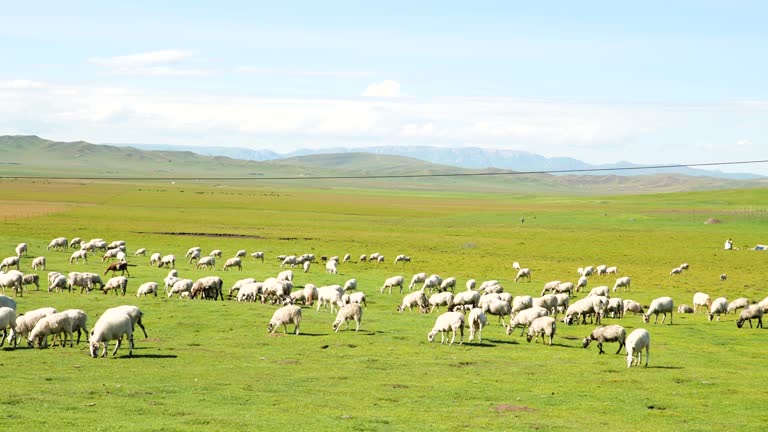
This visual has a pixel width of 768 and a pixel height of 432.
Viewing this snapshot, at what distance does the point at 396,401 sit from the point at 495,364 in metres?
6.25

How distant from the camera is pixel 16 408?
19094mm

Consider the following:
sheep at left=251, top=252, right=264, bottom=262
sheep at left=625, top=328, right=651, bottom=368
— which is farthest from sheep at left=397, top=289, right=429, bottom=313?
sheep at left=251, top=252, right=264, bottom=262

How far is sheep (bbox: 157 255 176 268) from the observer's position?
5456cm

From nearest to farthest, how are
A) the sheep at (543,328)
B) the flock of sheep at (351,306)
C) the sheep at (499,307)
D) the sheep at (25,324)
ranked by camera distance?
the flock of sheep at (351,306)
the sheep at (25,324)
the sheep at (543,328)
the sheep at (499,307)

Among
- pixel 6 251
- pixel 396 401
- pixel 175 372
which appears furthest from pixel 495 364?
pixel 6 251

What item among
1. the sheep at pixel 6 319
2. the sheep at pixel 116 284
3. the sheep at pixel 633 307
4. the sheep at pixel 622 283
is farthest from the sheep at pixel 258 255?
the sheep at pixel 6 319

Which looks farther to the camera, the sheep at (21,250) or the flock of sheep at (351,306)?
the sheep at (21,250)

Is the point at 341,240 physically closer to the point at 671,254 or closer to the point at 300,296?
the point at 671,254

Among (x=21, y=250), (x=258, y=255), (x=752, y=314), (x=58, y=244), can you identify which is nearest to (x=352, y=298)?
(x=752, y=314)

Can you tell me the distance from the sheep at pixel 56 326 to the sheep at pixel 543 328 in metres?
16.8

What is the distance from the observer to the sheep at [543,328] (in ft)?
103

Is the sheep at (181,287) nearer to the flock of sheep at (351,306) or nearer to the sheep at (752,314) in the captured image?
the flock of sheep at (351,306)

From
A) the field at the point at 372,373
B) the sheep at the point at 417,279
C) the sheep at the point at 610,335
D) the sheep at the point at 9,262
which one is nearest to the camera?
the field at the point at 372,373

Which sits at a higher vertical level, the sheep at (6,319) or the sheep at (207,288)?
the sheep at (6,319)
